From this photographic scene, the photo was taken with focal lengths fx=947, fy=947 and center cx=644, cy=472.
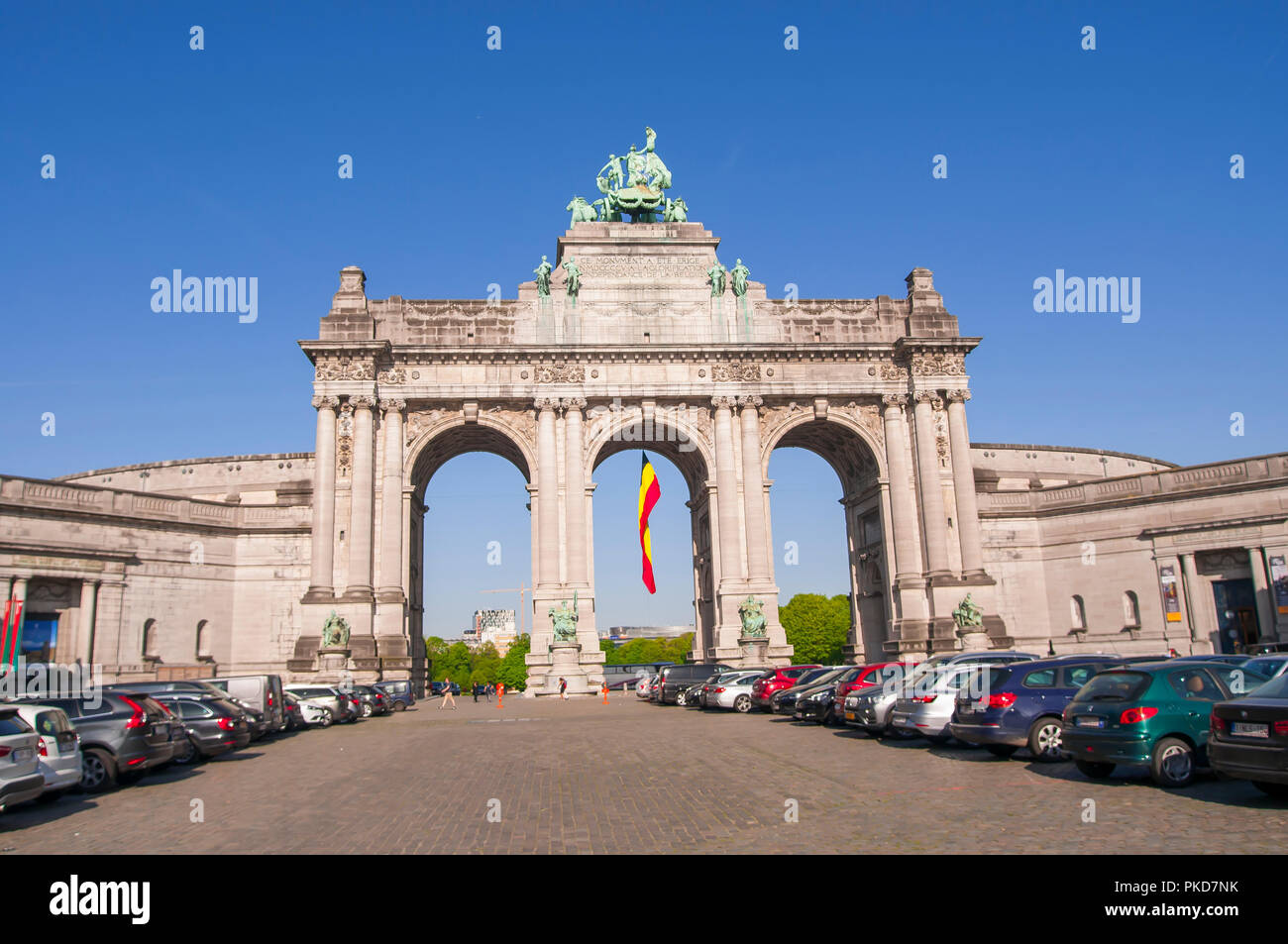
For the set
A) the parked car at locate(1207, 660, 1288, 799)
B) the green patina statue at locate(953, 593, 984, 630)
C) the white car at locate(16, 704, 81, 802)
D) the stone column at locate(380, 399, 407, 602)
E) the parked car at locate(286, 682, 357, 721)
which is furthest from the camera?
the stone column at locate(380, 399, 407, 602)

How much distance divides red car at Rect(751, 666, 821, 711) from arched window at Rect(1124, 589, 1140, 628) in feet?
77.5

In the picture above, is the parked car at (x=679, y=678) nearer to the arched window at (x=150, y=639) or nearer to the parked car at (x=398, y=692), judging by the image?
the parked car at (x=398, y=692)

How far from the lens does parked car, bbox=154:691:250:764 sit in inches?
756

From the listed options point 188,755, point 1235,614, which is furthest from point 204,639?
point 1235,614

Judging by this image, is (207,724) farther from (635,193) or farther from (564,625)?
(635,193)

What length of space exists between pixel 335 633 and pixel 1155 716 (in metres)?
35.3

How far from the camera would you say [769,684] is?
31.3 metres

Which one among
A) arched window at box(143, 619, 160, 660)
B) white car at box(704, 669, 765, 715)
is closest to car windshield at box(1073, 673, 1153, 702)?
white car at box(704, 669, 765, 715)

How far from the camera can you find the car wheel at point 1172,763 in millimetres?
12625

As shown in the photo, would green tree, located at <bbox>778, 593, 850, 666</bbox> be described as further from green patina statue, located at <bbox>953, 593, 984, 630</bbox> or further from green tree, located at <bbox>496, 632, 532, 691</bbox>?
green patina statue, located at <bbox>953, 593, 984, 630</bbox>

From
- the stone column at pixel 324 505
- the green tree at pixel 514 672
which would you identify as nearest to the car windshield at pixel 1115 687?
the stone column at pixel 324 505

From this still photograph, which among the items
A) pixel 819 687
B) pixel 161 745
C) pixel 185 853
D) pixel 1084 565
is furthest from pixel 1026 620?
pixel 185 853
